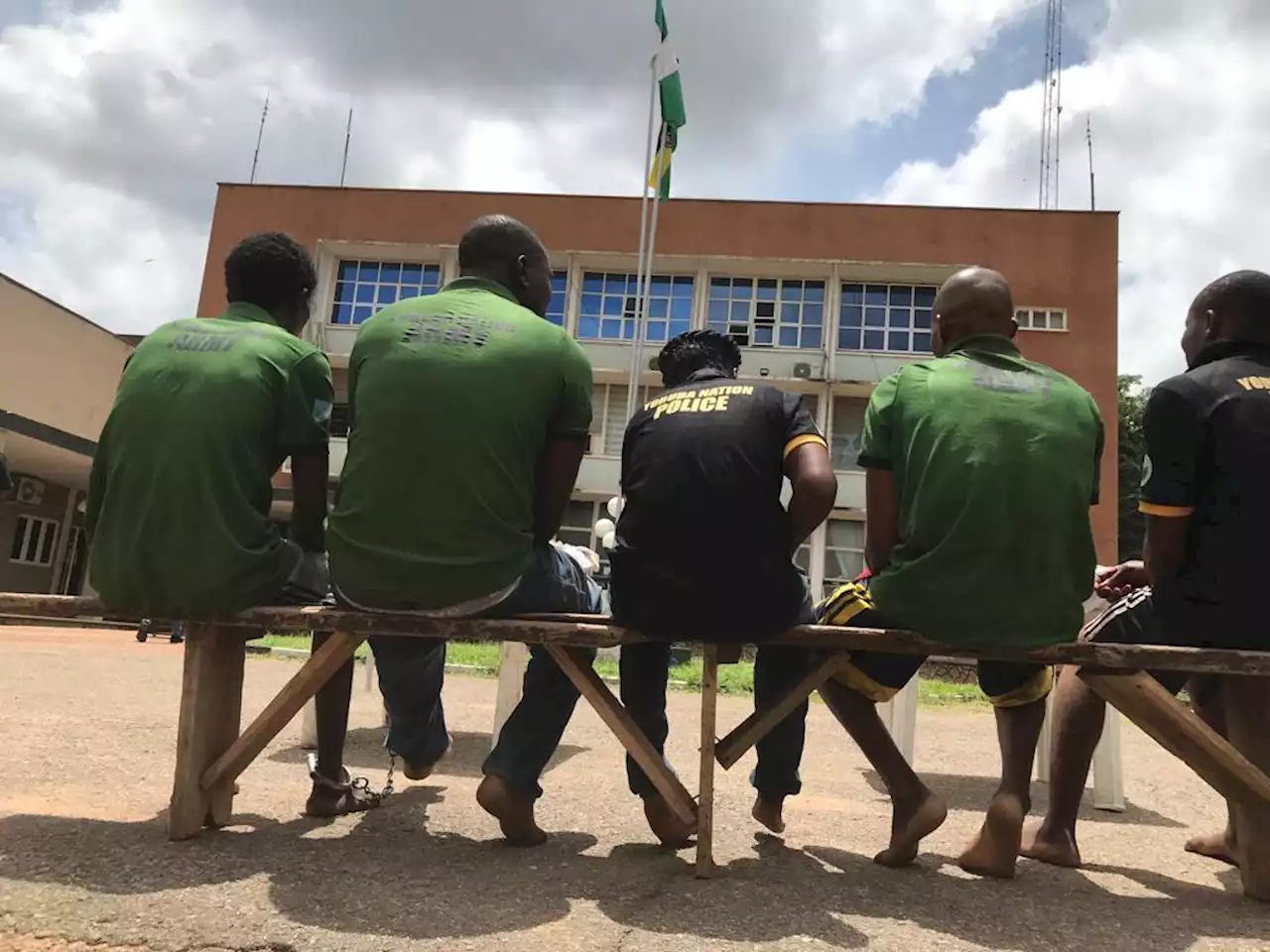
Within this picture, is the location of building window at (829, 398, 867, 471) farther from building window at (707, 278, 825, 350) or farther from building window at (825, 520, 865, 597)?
building window at (707, 278, 825, 350)

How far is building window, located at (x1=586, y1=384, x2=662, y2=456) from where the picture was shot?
91.1 ft

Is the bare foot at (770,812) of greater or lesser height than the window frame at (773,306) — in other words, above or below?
below

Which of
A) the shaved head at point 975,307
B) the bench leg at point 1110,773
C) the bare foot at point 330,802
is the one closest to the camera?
the shaved head at point 975,307

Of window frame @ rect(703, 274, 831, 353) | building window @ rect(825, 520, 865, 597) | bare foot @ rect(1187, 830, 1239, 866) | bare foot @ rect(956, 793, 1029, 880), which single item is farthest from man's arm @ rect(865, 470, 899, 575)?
window frame @ rect(703, 274, 831, 353)

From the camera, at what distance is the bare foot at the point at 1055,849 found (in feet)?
10.3

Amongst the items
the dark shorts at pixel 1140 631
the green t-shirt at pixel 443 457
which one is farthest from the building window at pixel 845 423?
the green t-shirt at pixel 443 457

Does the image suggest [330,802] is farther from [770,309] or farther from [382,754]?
[770,309]

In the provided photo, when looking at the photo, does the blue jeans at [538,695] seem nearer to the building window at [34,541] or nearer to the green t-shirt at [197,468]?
the green t-shirt at [197,468]

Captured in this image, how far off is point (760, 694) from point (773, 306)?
25.9 metres

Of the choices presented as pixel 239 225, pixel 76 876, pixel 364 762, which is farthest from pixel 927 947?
pixel 239 225

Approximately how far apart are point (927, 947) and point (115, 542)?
255cm

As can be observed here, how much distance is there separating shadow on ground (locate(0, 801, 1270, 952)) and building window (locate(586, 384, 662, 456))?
2465 centimetres

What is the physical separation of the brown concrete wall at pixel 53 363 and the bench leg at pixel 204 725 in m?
23.0

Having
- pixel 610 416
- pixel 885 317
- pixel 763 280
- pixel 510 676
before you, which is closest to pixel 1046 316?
pixel 885 317
